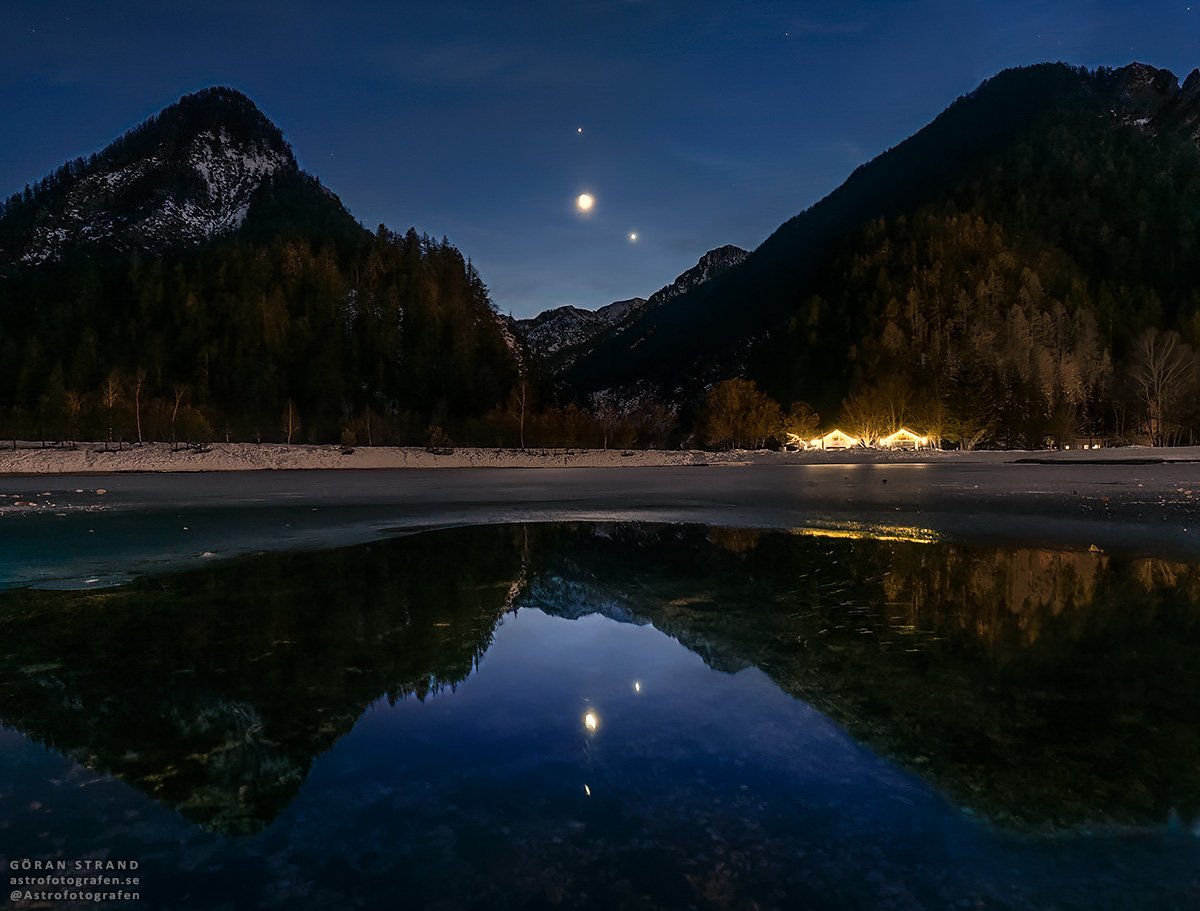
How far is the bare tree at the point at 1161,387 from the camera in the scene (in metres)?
106

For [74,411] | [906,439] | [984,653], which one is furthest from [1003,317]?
[74,411]

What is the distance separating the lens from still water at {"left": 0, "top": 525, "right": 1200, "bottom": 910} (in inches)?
168

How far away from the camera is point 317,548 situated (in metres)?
17.8

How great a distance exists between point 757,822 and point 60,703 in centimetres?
676

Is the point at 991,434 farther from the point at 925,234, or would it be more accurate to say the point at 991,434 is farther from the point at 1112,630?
the point at 1112,630

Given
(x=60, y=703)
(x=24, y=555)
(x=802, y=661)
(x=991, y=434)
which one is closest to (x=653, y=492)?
(x=24, y=555)

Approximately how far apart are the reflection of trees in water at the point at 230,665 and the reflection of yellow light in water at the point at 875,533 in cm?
1044

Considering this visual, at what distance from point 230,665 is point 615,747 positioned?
16.0 feet

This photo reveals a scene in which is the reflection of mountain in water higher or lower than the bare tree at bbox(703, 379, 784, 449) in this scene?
lower

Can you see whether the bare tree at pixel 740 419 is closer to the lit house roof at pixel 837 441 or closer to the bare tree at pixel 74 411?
the lit house roof at pixel 837 441

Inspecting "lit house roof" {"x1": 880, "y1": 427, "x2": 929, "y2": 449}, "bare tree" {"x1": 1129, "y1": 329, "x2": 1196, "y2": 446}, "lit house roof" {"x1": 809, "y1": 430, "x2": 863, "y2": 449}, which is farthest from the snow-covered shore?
"lit house roof" {"x1": 809, "y1": 430, "x2": 863, "y2": 449}

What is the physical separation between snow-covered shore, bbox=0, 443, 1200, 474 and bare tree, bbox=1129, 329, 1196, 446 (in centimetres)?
1966

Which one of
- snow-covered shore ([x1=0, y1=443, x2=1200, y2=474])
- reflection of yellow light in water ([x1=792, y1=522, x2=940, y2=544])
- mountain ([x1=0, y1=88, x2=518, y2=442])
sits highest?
mountain ([x1=0, y1=88, x2=518, y2=442])

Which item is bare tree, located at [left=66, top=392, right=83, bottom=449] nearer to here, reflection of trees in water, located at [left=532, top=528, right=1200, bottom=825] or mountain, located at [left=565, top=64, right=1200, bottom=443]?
reflection of trees in water, located at [left=532, top=528, right=1200, bottom=825]
